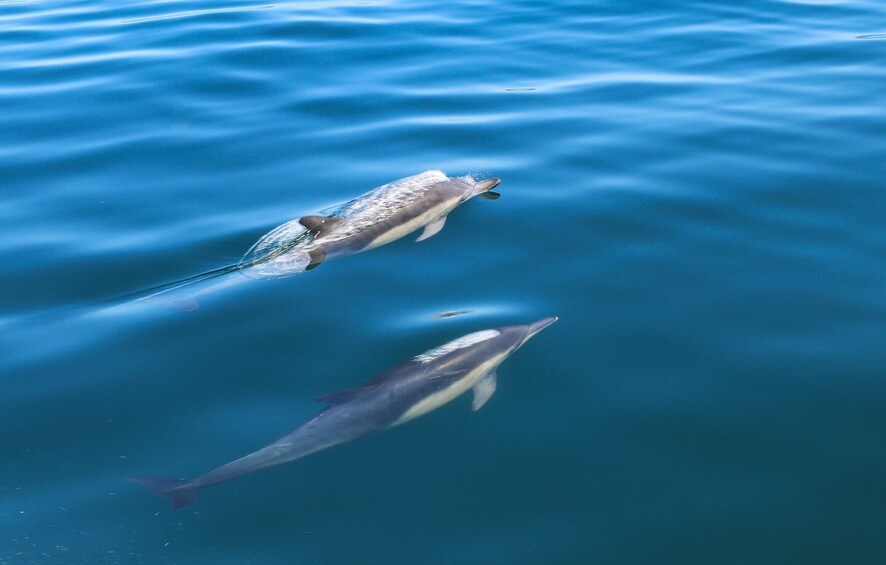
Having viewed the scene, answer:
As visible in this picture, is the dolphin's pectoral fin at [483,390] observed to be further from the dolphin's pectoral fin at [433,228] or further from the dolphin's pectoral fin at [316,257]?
the dolphin's pectoral fin at [433,228]

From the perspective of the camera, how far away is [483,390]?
6.78 metres

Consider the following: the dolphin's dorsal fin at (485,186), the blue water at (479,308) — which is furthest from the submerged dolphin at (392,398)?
the dolphin's dorsal fin at (485,186)

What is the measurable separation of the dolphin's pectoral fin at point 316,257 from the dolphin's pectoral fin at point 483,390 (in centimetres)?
250

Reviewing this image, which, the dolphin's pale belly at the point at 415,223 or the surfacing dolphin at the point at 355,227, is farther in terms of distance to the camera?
the dolphin's pale belly at the point at 415,223

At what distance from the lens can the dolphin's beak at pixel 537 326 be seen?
23.7 ft

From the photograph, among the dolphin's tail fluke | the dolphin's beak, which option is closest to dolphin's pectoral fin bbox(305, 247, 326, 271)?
the dolphin's beak

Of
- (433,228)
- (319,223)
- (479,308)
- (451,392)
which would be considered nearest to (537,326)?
(479,308)

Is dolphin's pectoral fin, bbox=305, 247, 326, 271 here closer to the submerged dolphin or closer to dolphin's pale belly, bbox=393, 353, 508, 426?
the submerged dolphin

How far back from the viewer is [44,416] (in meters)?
6.50

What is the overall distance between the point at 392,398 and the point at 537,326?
4.75 feet

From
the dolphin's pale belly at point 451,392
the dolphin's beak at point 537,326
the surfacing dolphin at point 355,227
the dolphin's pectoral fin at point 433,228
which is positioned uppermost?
the surfacing dolphin at point 355,227

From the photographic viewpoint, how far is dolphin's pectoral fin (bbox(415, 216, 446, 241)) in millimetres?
9293

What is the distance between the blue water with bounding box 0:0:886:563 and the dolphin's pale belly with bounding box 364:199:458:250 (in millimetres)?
134

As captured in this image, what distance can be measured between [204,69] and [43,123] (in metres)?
3.05
